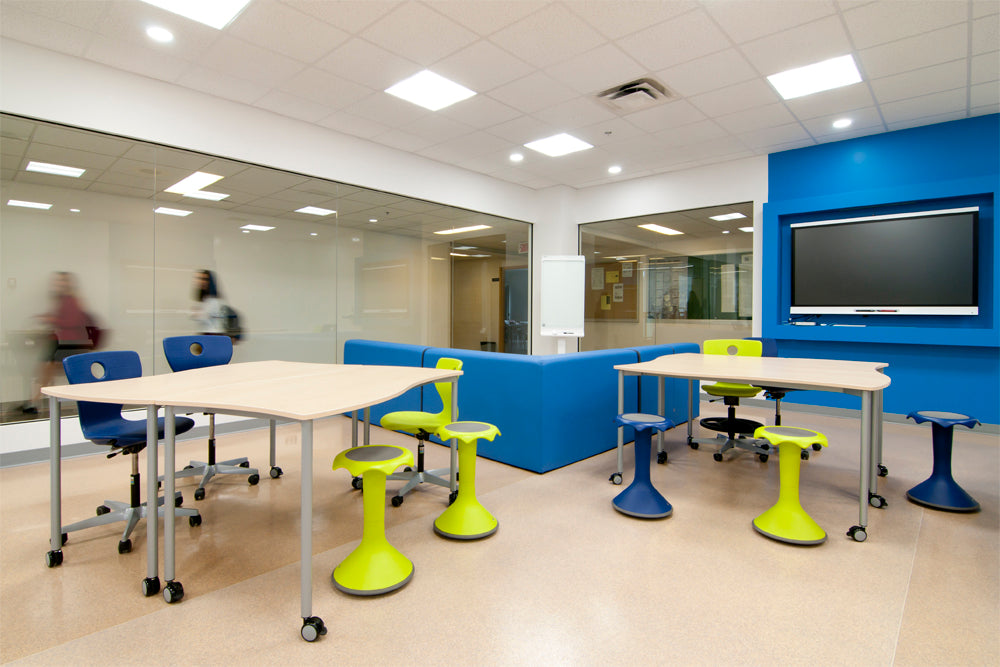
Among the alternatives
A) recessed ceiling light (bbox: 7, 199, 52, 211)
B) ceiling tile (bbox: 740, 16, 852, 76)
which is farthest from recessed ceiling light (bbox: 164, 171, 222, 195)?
ceiling tile (bbox: 740, 16, 852, 76)

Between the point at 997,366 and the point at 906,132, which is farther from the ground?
the point at 906,132

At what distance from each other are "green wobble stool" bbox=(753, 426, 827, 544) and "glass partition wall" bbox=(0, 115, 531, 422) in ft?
14.9

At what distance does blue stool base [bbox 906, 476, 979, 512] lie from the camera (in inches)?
110

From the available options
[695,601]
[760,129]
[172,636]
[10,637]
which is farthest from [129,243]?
[760,129]

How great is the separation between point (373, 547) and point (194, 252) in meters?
3.77

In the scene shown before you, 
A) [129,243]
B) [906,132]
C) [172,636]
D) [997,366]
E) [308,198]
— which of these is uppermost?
[906,132]

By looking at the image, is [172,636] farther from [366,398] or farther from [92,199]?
[92,199]

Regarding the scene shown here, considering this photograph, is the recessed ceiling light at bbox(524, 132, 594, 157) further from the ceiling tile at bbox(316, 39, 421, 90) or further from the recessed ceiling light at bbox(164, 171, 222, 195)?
the recessed ceiling light at bbox(164, 171, 222, 195)

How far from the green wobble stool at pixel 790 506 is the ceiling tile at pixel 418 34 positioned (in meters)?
3.23

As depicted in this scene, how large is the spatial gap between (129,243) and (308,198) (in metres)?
1.73

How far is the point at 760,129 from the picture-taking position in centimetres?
515

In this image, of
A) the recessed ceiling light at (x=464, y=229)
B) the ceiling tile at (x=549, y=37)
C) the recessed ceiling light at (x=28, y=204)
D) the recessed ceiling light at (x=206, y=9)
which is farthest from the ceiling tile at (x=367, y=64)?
the recessed ceiling light at (x=464, y=229)

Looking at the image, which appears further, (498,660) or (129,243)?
(129,243)

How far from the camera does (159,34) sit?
3457 mm
